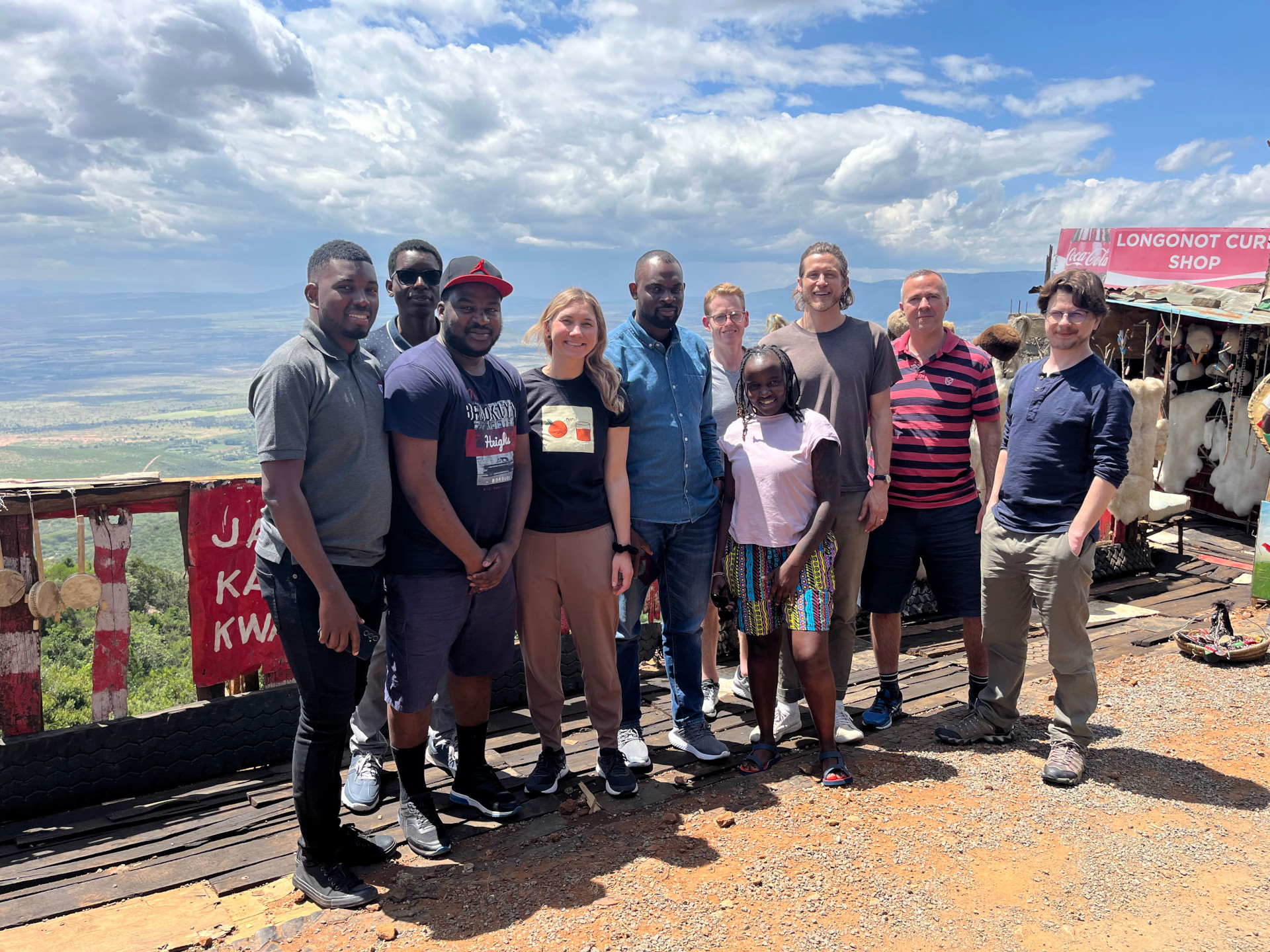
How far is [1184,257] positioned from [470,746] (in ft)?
61.3

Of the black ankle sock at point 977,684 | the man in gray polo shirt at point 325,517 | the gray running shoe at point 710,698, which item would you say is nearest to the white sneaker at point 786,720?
the gray running shoe at point 710,698

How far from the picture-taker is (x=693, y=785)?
4.01m

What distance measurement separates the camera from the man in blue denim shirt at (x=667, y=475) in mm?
3918

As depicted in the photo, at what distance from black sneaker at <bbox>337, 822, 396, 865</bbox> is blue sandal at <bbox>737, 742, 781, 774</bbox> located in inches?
66.4

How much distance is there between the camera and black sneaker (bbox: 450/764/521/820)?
146 inches

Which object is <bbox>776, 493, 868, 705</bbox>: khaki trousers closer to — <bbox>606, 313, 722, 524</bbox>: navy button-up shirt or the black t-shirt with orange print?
<bbox>606, 313, 722, 524</bbox>: navy button-up shirt

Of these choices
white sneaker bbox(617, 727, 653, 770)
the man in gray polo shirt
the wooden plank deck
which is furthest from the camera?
white sneaker bbox(617, 727, 653, 770)

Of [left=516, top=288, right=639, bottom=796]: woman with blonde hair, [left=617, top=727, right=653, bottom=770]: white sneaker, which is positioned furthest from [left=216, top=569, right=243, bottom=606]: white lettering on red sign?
[left=617, top=727, right=653, bottom=770]: white sneaker

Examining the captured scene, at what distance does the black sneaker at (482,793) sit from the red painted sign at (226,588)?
1.52m

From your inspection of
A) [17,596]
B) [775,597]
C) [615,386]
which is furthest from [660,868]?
[17,596]

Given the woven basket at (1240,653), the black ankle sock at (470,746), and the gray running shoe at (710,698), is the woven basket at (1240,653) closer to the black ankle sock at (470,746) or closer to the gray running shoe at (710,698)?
the gray running shoe at (710,698)

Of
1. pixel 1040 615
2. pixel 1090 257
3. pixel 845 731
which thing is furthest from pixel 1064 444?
pixel 1090 257

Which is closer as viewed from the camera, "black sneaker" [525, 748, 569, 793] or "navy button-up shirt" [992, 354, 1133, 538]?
"navy button-up shirt" [992, 354, 1133, 538]

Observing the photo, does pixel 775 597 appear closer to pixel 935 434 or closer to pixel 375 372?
pixel 935 434
